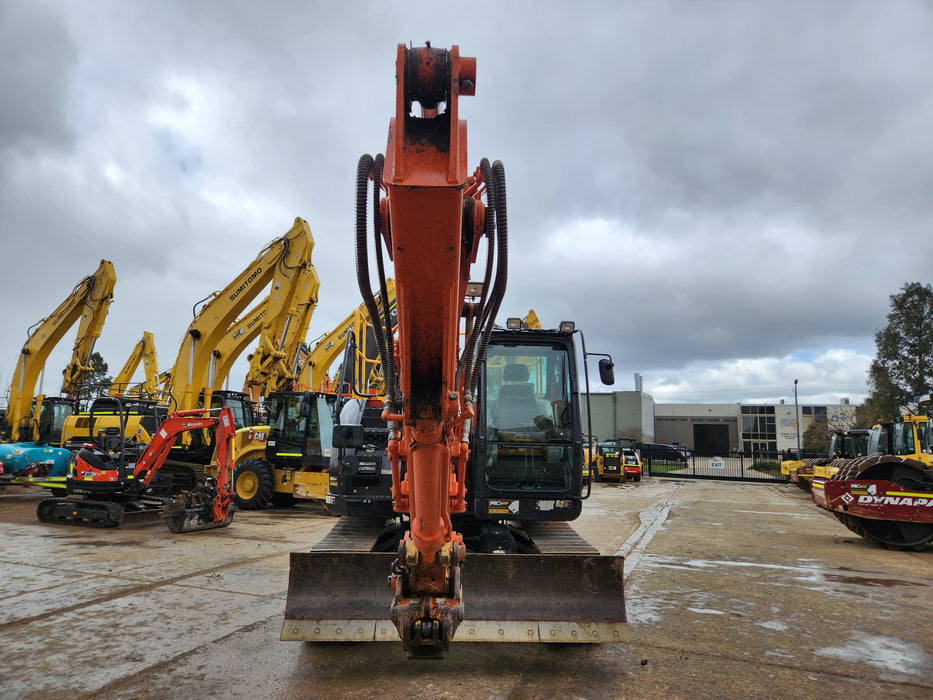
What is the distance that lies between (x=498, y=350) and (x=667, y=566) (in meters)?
4.44

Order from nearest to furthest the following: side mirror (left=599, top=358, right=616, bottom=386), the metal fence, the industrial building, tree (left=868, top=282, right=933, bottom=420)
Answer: side mirror (left=599, top=358, right=616, bottom=386), the metal fence, tree (left=868, top=282, right=933, bottom=420), the industrial building

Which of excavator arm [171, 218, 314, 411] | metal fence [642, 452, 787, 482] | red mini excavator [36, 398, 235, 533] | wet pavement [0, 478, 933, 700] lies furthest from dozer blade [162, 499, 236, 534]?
metal fence [642, 452, 787, 482]

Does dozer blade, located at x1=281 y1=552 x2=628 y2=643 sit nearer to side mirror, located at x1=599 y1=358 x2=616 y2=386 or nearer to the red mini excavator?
side mirror, located at x1=599 y1=358 x2=616 y2=386

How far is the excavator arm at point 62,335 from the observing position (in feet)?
55.6

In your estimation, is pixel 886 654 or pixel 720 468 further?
pixel 720 468

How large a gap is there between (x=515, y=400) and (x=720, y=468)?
30920 mm

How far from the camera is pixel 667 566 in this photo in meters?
7.90

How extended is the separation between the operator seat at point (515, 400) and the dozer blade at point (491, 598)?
129 centimetres

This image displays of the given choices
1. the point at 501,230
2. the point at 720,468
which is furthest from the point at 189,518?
Answer: the point at 720,468

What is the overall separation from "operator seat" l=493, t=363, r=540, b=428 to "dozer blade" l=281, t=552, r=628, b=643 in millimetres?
1289

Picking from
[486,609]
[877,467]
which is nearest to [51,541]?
[486,609]

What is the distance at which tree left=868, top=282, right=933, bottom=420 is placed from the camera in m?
38.2

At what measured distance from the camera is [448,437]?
10.0 ft

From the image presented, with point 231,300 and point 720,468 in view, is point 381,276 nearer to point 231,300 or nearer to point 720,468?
point 231,300
